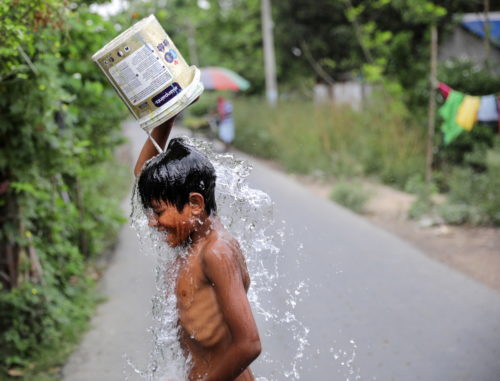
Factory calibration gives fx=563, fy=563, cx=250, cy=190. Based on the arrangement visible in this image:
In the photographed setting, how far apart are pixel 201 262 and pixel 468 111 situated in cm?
614

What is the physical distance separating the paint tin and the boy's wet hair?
0.48ft

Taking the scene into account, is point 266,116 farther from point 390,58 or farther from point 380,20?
point 380,20

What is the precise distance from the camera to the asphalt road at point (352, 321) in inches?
153

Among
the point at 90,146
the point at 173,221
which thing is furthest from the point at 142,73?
the point at 90,146

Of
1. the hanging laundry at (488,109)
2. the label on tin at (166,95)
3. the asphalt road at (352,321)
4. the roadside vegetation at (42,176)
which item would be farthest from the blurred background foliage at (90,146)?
the label on tin at (166,95)

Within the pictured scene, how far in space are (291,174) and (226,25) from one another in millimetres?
18660

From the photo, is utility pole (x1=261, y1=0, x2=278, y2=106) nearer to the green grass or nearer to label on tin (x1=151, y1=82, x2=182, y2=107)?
the green grass

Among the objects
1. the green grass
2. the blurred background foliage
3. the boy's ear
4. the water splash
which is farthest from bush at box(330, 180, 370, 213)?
the boy's ear

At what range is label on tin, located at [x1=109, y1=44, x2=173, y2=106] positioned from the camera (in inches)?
67.2

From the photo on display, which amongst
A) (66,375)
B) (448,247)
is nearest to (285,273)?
(66,375)

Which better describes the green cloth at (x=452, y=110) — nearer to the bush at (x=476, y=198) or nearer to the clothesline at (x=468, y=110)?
the clothesline at (x=468, y=110)

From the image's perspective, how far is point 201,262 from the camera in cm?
167

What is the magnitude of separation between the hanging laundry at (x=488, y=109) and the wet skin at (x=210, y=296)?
19.9 ft

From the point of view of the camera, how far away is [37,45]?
3355 millimetres
